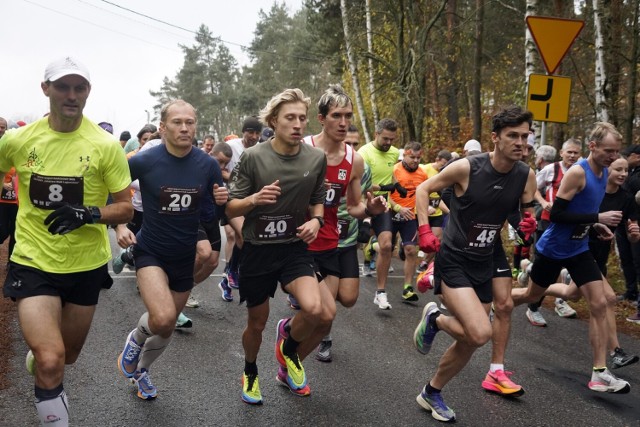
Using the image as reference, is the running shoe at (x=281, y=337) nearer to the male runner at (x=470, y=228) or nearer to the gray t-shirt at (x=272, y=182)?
the gray t-shirt at (x=272, y=182)

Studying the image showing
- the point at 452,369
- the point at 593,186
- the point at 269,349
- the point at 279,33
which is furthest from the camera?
the point at 279,33

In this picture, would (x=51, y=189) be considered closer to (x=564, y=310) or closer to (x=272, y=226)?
(x=272, y=226)

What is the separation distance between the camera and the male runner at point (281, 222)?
4.62 metres

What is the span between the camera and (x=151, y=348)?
481cm

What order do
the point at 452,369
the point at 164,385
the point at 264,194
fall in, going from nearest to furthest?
the point at 264,194 → the point at 452,369 → the point at 164,385

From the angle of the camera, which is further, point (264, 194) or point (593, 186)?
point (593, 186)

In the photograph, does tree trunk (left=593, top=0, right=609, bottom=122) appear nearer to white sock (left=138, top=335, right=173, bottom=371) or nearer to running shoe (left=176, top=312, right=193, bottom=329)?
running shoe (left=176, top=312, right=193, bottom=329)

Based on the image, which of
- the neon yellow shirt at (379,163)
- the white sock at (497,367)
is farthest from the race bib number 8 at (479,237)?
the neon yellow shirt at (379,163)

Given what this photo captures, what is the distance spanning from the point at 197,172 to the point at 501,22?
22.8m

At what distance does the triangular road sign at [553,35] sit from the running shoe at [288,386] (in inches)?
211

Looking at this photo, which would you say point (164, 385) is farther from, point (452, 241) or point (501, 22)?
point (501, 22)

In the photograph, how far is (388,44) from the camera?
2467 centimetres

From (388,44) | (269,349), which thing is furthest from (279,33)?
(269,349)

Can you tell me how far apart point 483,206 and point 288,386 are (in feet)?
6.96
